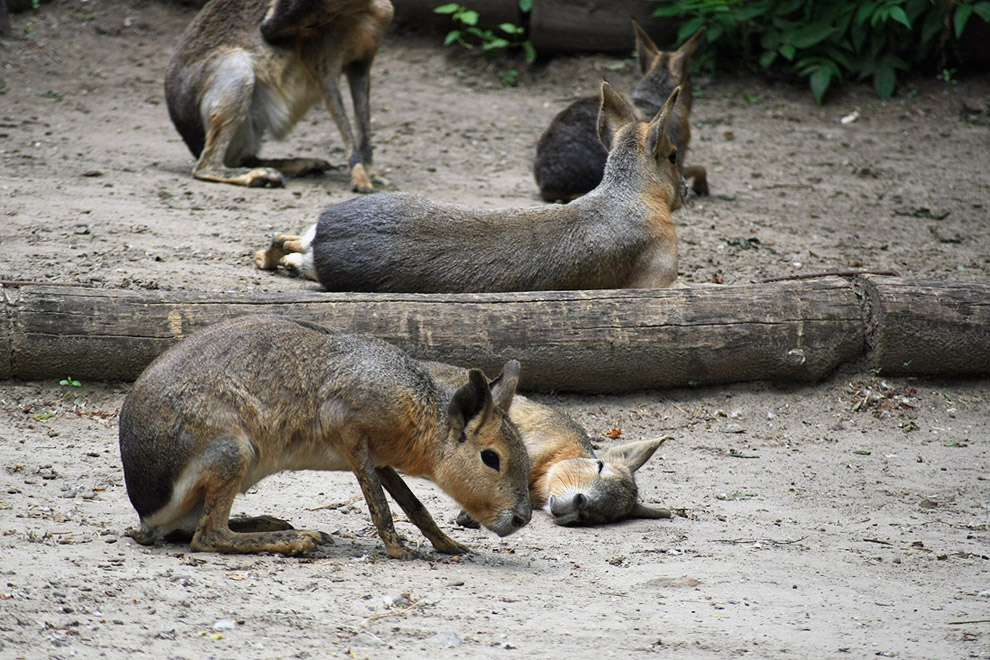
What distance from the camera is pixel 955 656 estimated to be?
297 centimetres

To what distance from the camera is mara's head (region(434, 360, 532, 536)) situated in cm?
364

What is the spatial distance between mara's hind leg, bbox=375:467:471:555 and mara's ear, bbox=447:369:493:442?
1.22ft

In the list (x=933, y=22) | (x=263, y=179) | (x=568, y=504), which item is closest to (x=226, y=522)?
(x=568, y=504)

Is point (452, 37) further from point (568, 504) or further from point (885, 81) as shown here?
point (568, 504)

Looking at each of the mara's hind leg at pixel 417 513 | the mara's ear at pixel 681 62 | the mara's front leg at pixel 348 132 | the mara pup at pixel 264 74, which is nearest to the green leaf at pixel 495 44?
the mara's ear at pixel 681 62

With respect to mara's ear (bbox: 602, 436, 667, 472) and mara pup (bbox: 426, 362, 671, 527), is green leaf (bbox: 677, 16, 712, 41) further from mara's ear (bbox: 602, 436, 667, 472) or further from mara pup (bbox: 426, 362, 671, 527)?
mara's ear (bbox: 602, 436, 667, 472)

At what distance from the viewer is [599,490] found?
4508 mm

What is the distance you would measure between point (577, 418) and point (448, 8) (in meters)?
7.40

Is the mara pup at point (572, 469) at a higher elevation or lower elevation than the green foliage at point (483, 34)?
lower

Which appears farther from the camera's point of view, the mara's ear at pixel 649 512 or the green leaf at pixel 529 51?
the green leaf at pixel 529 51

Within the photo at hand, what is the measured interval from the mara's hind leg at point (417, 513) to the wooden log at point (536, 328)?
1424mm

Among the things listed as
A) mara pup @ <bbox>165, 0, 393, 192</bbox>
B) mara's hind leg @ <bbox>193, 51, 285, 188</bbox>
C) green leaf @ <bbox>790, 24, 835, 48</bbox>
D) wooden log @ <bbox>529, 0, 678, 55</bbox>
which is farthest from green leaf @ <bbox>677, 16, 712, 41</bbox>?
mara's hind leg @ <bbox>193, 51, 285, 188</bbox>

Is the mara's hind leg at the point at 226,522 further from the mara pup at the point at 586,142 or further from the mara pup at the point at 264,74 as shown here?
the mara pup at the point at 586,142

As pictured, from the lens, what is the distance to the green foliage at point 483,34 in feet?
38.3
